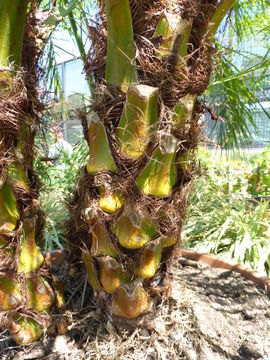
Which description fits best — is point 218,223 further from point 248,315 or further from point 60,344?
point 60,344

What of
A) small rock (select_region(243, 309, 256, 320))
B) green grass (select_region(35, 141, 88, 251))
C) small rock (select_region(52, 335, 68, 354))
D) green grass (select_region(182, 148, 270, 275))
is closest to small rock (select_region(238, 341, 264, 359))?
small rock (select_region(243, 309, 256, 320))

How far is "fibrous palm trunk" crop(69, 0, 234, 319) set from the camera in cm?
109

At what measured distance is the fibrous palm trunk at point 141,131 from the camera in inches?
42.9

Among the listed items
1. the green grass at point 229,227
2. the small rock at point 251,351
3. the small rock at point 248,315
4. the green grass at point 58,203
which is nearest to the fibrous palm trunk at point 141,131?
the small rock at point 251,351

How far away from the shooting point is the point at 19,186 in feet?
3.77

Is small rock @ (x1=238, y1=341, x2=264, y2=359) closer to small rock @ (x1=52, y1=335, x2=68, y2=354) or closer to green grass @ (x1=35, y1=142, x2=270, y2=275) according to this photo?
small rock @ (x1=52, y1=335, x2=68, y2=354)

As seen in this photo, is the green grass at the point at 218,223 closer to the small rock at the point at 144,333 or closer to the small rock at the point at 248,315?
the small rock at the point at 248,315

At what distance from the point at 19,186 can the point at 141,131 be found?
0.45m

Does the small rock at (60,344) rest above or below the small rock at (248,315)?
below

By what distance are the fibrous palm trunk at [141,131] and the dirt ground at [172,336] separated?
0.15 meters

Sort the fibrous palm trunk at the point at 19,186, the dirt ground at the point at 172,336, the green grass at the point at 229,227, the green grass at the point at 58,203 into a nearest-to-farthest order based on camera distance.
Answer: the fibrous palm trunk at the point at 19,186, the dirt ground at the point at 172,336, the green grass at the point at 229,227, the green grass at the point at 58,203

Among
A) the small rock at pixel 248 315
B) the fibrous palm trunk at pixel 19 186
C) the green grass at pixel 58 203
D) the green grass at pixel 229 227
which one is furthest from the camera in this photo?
the green grass at pixel 58 203

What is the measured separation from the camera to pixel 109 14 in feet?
3.48

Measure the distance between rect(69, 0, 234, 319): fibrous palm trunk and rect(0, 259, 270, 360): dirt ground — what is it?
153mm
